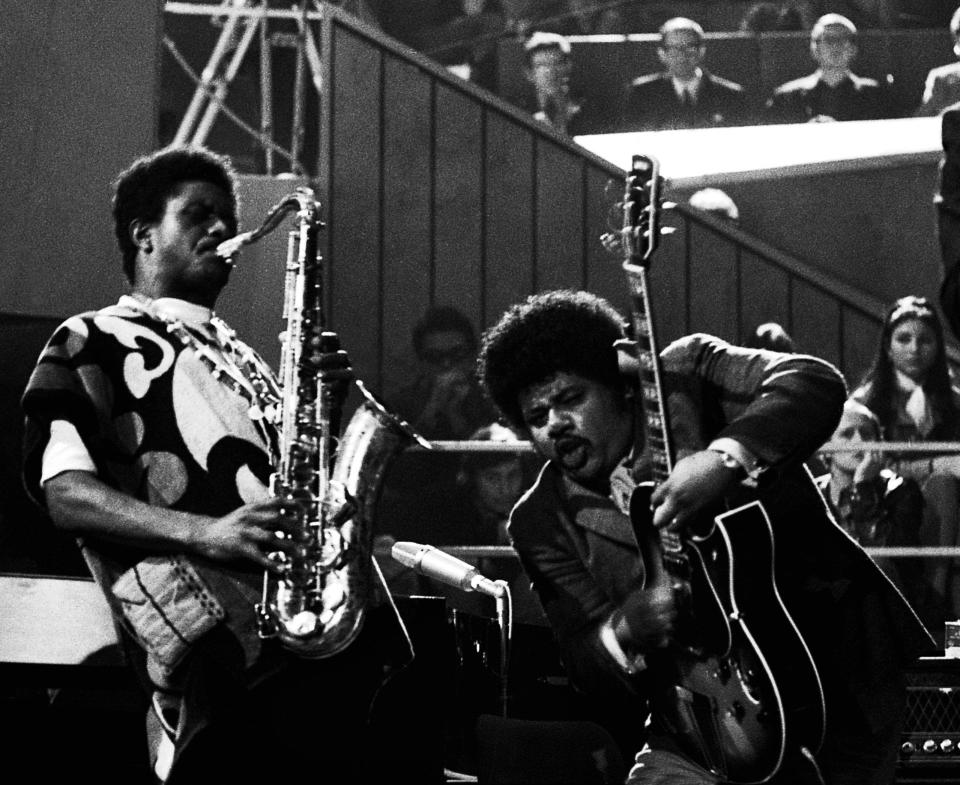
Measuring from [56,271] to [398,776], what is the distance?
2.93 metres

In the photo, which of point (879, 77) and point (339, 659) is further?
point (879, 77)

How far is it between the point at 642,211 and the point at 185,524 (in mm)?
1269

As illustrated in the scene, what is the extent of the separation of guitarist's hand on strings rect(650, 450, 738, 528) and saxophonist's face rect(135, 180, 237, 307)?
4.72 feet

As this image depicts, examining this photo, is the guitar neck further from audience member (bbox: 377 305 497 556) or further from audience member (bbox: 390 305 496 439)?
audience member (bbox: 390 305 496 439)

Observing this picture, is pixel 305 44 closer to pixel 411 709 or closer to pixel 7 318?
pixel 7 318

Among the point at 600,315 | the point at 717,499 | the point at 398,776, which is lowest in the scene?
the point at 398,776

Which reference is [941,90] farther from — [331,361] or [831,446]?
[331,361]

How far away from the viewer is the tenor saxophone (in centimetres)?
378

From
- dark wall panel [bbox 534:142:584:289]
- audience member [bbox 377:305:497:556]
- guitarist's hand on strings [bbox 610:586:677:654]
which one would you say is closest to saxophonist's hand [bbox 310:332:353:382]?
guitarist's hand on strings [bbox 610:586:677:654]

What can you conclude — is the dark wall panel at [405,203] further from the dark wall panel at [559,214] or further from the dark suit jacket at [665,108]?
the dark suit jacket at [665,108]

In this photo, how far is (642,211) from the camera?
3.71 metres

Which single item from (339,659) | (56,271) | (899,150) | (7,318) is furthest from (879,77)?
(339,659)

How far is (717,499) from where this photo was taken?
11.5 ft

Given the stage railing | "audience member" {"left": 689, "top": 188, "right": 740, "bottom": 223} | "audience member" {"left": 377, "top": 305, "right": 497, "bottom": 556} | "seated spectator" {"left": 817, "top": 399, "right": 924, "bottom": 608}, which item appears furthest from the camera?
"audience member" {"left": 689, "top": 188, "right": 740, "bottom": 223}
